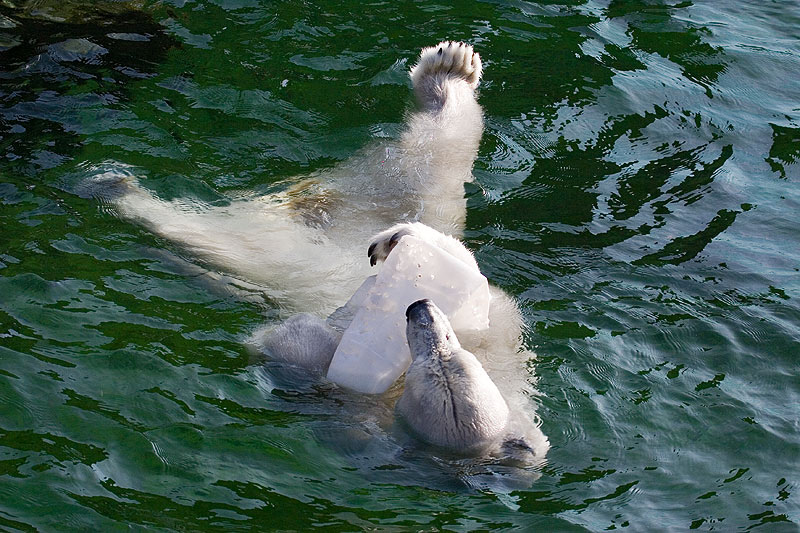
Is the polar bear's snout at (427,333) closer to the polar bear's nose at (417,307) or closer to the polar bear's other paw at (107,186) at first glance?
the polar bear's nose at (417,307)

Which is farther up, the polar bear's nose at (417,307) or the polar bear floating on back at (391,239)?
the polar bear's nose at (417,307)

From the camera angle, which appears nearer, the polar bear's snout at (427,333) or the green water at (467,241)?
the green water at (467,241)

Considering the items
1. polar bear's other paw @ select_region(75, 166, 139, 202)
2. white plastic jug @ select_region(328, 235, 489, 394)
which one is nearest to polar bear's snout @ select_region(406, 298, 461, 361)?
white plastic jug @ select_region(328, 235, 489, 394)

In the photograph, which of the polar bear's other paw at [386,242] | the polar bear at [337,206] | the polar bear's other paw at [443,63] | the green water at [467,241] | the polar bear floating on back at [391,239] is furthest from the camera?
the polar bear's other paw at [443,63]

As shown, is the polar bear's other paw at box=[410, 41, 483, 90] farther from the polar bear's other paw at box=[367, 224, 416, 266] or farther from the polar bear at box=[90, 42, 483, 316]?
the polar bear's other paw at box=[367, 224, 416, 266]

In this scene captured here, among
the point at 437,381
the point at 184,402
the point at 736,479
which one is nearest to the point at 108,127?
the point at 184,402

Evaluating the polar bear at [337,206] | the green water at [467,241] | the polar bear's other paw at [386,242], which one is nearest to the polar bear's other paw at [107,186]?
the polar bear at [337,206]

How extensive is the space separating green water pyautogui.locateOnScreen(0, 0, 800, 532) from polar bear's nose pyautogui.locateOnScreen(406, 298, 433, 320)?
2.00ft

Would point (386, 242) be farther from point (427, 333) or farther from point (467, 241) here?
point (467, 241)

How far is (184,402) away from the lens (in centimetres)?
517

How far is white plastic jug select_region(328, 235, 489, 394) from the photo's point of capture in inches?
205

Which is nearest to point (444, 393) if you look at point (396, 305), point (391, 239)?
point (396, 305)

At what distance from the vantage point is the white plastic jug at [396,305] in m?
5.21

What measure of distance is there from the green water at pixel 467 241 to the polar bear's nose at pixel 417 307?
610 mm
